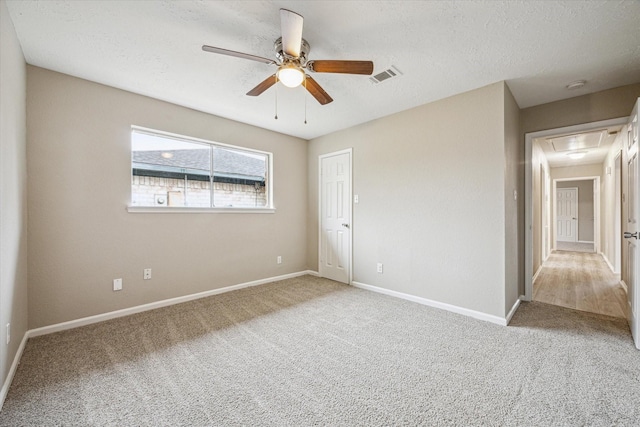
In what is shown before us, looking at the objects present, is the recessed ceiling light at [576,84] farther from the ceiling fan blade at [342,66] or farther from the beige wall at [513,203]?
the ceiling fan blade at [342,66]

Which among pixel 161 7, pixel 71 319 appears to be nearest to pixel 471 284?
pixel 161 7

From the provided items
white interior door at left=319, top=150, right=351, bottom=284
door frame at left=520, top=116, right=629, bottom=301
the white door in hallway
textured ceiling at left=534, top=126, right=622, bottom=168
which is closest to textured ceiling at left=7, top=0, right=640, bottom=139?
door frame at left=520, top=116, right=629, bottom=301

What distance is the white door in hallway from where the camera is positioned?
8938mm

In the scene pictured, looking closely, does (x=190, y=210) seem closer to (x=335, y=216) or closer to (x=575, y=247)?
(x=335, y=216)

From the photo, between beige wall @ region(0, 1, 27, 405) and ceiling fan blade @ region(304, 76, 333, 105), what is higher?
ceiling fan blade @ region(304, 76, 333, 105)

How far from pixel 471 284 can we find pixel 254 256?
2.96m

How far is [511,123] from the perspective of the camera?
120 inches

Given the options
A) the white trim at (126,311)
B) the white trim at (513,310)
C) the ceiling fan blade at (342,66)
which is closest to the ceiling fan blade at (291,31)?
the ceiling fan blade at (342,66)

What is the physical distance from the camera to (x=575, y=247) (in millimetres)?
8062

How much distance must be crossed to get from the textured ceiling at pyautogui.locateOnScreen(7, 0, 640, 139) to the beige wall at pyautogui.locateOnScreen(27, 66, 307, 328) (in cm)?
28

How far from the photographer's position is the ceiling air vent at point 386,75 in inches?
99.8

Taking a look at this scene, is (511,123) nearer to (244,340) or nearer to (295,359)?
(295,359)

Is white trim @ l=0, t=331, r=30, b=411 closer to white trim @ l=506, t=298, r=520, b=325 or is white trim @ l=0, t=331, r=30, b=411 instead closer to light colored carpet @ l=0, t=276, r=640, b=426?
light colored carpet @ l=0, t=276, r=640, b=426

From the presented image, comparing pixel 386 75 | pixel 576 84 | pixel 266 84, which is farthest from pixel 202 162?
pixel 576 84
